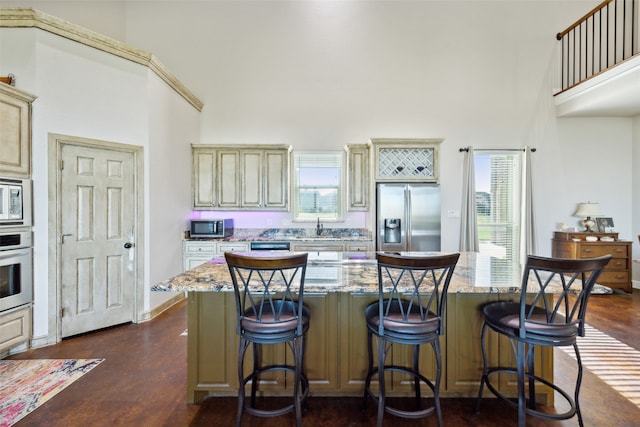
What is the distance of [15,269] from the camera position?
8.57ft

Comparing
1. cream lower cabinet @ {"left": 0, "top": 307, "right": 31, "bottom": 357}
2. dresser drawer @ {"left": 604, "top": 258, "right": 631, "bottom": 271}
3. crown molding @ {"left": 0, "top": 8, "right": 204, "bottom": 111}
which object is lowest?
cream lower cabinet @ {"left": 0, "top": 307, "right": 31, "bottom": 357}

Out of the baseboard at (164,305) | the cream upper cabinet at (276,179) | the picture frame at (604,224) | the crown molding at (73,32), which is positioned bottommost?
the baseboard at (164,305)

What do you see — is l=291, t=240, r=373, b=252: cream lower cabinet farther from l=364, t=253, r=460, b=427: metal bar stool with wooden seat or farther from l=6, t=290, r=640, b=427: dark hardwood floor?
l=364, t=253, r=460, b=427: metal bar stool with wooden seat

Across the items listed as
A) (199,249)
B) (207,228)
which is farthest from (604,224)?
(199,249)

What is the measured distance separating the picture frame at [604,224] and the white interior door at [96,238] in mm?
6993

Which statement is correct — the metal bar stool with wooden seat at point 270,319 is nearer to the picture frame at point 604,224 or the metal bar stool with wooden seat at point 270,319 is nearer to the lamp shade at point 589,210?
the lamp shade at point 589,210

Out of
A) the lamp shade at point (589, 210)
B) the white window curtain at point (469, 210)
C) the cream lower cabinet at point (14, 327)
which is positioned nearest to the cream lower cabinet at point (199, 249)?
the cream lower cabinet at point (14, 327)

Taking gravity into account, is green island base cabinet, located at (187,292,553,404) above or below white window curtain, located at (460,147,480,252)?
below

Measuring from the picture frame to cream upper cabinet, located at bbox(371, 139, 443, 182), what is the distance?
2.94 metres

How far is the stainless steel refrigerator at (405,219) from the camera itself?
4.33 meters

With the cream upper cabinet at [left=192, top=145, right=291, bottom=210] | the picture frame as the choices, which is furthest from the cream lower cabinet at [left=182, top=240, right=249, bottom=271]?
the picture frame

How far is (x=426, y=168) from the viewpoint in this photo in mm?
4480

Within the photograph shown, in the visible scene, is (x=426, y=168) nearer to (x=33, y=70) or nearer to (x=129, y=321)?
(x=129, y=321)

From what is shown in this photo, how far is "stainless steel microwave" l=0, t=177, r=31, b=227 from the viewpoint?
2.51 meters
